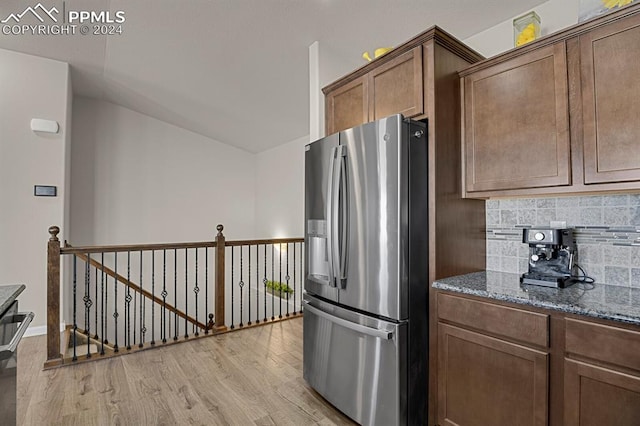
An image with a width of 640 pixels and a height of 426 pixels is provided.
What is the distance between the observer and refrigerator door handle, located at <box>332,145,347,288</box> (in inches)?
80.3

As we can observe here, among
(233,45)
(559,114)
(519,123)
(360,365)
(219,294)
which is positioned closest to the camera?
(559,114)

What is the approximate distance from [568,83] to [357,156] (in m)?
1.11

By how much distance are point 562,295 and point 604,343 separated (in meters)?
0.30

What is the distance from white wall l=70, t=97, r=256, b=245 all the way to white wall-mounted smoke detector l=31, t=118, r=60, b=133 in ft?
5.19

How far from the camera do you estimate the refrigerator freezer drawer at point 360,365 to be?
1.75 meters

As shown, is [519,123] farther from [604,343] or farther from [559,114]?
[604,343]

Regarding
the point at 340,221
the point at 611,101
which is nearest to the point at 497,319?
A: the point at 340,221

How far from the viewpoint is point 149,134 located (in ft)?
19.0

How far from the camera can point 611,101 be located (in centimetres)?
150

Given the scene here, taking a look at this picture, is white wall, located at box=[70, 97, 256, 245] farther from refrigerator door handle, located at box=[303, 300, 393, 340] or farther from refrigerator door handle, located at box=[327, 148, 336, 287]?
refrigerator door handle, located at box=[327, 148, 336, 287]

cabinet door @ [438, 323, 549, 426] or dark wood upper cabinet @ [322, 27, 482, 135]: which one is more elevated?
dark wood upper cabinet @ [322, 27, 482, 135]

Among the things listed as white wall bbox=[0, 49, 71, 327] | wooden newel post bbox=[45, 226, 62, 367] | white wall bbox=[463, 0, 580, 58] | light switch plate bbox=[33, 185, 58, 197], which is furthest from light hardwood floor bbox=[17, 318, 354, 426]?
white wall bbox=[463, 0, 580, 58]

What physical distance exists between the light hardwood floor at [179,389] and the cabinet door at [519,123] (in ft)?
5.80

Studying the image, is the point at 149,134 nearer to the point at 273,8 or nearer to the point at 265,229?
the point at 265,229
